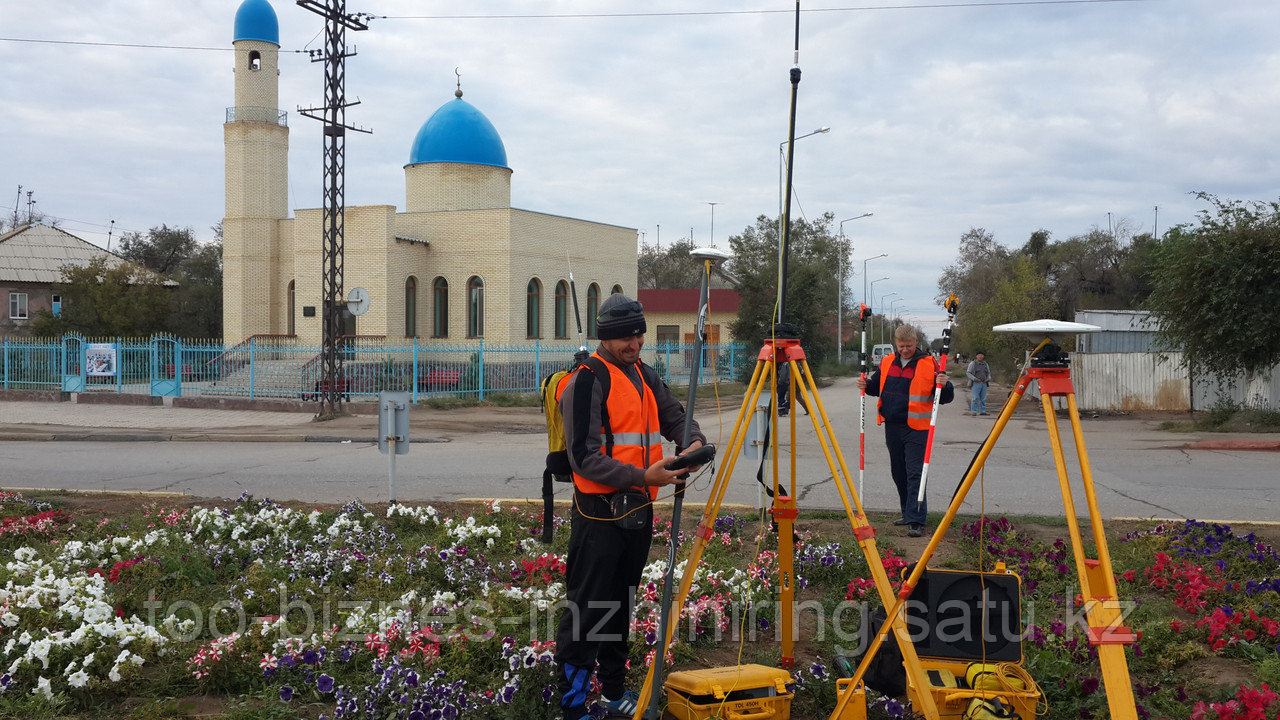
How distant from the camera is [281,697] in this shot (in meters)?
4.57

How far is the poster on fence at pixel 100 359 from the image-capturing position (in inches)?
1091

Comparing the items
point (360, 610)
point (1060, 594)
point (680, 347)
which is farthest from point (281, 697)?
point (680, 347)

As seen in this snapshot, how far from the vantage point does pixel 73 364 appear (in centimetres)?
2842

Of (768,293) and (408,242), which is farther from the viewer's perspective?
(768,293)

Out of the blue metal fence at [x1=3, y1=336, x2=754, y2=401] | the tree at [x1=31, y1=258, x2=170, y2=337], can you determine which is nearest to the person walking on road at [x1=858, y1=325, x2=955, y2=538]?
the blue metal fence at [x1=3, y1=336, x2=754, y2=401]

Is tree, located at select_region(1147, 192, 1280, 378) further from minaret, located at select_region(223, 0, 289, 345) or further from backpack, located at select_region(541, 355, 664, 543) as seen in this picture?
minaret, located at select_region(223, 0, 289, 345)

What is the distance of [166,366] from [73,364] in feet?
11.9

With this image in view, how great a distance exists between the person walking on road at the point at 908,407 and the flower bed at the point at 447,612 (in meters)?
0.61

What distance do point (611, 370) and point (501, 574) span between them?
2609mm

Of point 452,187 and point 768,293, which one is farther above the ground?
point 452,187

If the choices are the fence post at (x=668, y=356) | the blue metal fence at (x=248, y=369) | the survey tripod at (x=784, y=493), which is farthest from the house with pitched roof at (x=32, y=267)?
the survey tripod at (x=784, y=493)

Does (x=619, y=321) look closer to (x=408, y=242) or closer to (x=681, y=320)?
(x=408, y=242)

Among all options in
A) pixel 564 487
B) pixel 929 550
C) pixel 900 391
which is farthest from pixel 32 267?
pixel 929 550

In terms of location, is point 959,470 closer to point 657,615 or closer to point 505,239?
point 657,615
